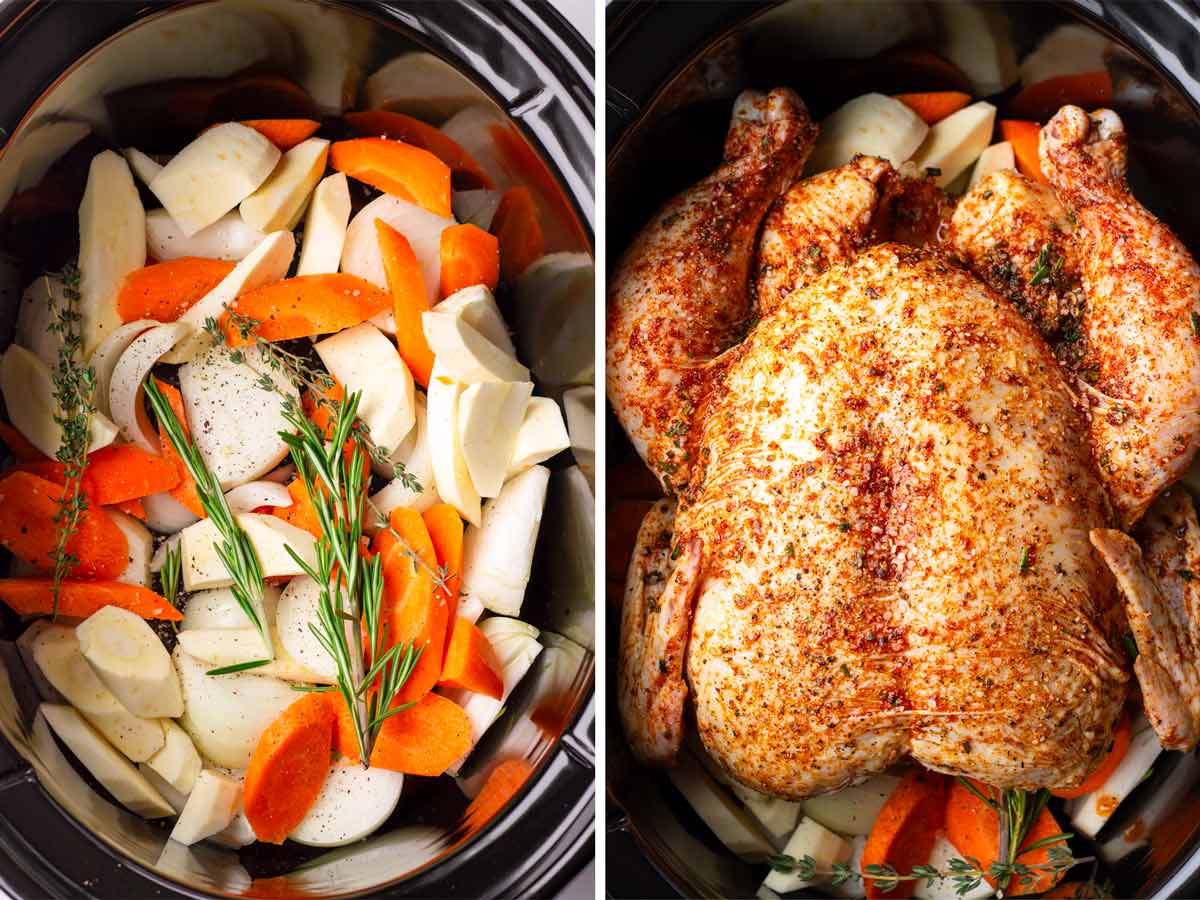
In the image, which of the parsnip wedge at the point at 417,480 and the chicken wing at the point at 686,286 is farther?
the parsnip wedge at the point at 417,480

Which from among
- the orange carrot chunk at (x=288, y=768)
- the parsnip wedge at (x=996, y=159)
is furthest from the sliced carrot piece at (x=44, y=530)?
the parsnip wedge at (x=996, y=159)

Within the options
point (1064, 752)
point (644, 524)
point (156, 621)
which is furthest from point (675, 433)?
point (156, 621)

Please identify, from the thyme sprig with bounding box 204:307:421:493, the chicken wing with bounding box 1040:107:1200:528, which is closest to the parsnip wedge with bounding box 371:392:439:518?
the thyme sprig with bounding box 204:307:421:493

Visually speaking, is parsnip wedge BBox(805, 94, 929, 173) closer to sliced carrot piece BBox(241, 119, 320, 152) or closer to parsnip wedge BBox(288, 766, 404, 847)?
sliced carrot piece BBox(241, 119, 320, 152)

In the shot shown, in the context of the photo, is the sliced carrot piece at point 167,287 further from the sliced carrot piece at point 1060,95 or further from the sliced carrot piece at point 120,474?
the sliced carrot piece at point 1060,95

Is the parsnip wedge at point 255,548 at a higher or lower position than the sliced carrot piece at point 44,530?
higher

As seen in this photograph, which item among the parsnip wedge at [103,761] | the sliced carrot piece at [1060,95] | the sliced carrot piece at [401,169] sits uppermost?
the sliced carrot piece at [1060,95]

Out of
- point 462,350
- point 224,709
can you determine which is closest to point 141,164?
point 462,350
